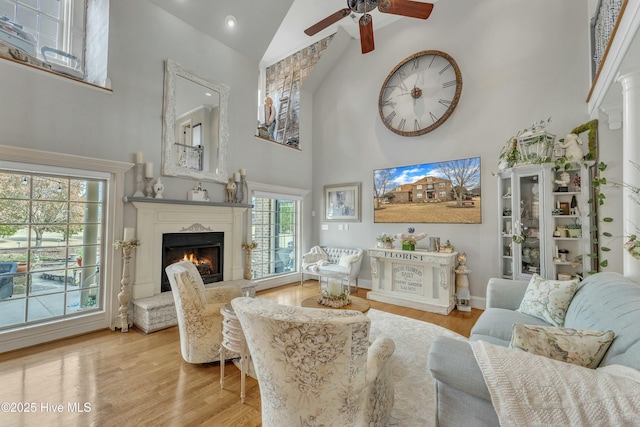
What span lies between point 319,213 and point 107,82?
422 cm

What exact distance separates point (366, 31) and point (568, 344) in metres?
3.16

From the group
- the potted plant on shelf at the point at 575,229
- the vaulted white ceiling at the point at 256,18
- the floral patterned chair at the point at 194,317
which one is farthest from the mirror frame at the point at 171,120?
the potted plant on shelf at the point at 575,229

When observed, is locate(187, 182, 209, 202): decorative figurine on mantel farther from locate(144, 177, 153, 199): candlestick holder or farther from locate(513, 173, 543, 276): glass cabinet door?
locate(513, 173, 543, 276): glass cabinet door

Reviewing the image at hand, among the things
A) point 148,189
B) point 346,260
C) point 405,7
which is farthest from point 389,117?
point 148,189

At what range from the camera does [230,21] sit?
175 inches

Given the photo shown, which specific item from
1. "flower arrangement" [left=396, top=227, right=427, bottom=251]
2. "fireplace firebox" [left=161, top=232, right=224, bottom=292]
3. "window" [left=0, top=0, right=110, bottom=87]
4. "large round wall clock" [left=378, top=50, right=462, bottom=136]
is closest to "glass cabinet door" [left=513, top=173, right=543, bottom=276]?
"flower arrangement" [left=396, top=227, right=427, bottom=251]

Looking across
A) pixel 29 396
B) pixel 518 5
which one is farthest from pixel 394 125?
pixel 29 396

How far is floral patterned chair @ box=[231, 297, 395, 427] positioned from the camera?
3.93 feet

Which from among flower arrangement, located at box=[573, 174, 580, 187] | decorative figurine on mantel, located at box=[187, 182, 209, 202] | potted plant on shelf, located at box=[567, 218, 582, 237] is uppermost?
flower arrangement, located at box=[573, 174, 580, 187]

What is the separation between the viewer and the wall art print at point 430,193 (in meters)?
4.32

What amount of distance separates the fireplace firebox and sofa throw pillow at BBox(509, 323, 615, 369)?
13.2ft

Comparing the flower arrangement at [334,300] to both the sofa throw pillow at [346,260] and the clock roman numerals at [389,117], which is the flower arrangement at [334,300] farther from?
the clock roman numerals at [389,117]

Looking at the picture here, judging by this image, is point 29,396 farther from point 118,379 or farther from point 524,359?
point 524,359

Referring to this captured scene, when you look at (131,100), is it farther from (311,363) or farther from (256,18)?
(311,363)
